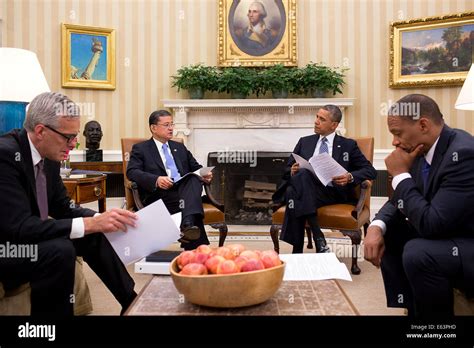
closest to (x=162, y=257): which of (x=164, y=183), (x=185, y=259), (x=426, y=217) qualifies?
(x=185, y=259)

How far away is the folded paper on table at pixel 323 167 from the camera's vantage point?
381cm

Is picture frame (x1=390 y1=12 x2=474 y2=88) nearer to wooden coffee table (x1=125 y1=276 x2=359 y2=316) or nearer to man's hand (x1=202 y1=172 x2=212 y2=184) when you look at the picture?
man's hand (x1=202 y1=172 x2=212 y2=184)

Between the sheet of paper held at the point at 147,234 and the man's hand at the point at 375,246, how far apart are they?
92cm

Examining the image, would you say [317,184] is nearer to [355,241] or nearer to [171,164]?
[355,241]

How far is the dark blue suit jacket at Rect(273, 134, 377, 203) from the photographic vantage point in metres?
4.10

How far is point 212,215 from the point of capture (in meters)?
4.20

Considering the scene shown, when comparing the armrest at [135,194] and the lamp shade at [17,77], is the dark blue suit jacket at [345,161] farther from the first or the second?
the lamp shade at [17,77]

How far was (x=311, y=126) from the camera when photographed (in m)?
6.48

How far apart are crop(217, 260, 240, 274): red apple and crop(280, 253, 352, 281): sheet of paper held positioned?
432 millimetres

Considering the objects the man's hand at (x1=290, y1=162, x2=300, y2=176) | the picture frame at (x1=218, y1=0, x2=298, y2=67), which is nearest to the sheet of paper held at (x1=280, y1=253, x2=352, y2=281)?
the man's hand at (x1=290, y1=162, x2=300, y2=176)

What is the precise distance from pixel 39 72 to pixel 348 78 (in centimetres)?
431

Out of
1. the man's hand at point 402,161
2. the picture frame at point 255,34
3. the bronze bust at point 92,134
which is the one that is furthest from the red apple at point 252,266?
the picture frame at point 255,34

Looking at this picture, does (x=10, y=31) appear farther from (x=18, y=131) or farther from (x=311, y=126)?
(x=18, y=131)

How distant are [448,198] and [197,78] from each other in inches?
189
